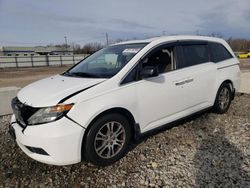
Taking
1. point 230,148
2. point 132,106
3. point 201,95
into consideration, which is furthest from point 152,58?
point 230,148

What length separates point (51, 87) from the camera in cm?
335

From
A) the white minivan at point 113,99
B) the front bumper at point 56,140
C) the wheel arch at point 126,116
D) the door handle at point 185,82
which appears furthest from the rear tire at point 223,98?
the front bumper at point 56,140

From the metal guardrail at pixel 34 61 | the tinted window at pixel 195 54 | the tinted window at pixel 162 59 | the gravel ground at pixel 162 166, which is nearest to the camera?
the gravel ground at pixel 162 166

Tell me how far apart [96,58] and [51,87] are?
127cm

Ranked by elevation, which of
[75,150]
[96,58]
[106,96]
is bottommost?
[75,150]

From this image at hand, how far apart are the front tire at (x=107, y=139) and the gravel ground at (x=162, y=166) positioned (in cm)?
15

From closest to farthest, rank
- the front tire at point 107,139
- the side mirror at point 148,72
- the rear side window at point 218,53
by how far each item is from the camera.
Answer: the front tire at point 107,139, the side mirror at point 148,72, the rear side window at point 218,53

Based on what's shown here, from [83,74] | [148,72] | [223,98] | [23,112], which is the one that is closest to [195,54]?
[223,98]

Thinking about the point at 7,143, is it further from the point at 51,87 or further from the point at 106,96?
the point at 106,96

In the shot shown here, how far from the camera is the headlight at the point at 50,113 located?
2848mm

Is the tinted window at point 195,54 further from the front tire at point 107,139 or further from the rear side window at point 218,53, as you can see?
the front tire at point 107,139

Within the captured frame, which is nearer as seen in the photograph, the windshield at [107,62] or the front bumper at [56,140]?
the front bumper at [56,140]

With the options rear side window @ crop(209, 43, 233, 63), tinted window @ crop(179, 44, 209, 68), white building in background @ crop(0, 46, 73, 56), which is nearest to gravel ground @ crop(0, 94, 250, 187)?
tinted window @ crop(179, 44, 209, 68)

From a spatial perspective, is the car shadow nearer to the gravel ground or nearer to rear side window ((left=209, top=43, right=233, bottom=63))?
the gravel ground
